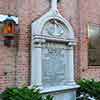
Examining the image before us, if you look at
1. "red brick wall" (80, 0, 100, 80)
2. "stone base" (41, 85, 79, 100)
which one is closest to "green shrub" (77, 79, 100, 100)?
"stone base" (41, 85, 79, 100)

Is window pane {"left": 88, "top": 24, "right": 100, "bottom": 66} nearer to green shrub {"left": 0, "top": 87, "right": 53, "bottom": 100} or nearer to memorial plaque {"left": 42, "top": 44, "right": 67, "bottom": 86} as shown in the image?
memorial plaque {"left": 42, "top": 44, "right": 67, "bottom": 86}

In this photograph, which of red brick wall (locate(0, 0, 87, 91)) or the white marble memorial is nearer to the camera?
red brick wall (locate(0, 0, 87, 91))

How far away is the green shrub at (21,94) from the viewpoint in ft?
23.2

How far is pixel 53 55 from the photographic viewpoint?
8602 millimetres

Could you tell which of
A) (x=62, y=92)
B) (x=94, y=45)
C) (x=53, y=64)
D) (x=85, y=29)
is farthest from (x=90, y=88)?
(x=85, y=29)

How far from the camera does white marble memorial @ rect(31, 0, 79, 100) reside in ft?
26.2

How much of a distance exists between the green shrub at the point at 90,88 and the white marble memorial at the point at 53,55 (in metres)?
0.22

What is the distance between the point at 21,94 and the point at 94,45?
3.59 meters

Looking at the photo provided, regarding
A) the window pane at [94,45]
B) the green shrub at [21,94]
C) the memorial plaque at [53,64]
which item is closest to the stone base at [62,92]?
the memorial plaque at [53,64]

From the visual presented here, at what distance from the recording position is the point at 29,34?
796cm

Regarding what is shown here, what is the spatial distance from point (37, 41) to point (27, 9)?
0.85 meters

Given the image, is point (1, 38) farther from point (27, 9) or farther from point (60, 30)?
point (60, 30)

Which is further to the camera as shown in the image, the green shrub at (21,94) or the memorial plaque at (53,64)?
the memorial plaque at (53,64)

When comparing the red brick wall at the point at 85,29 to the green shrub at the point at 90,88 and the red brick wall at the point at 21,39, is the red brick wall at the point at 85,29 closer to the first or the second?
the green shrub at the point at 90,88
